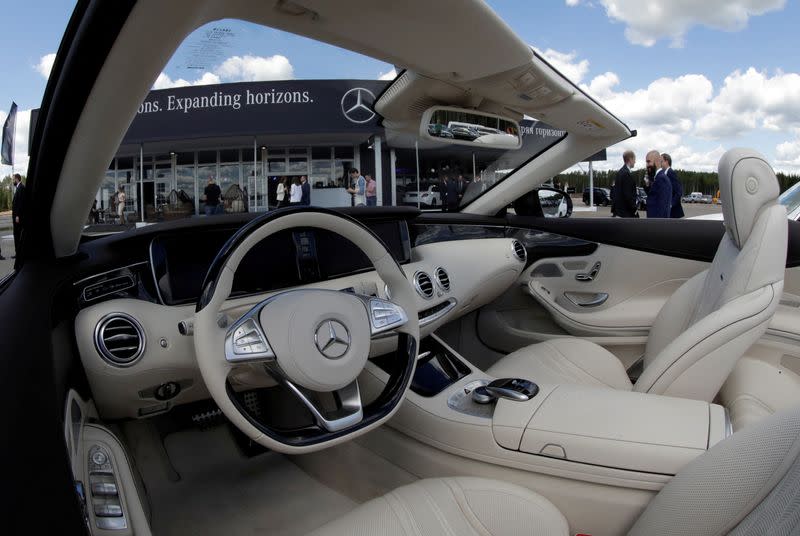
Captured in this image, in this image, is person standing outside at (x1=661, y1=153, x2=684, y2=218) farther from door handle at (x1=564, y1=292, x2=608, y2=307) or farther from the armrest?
the armrest

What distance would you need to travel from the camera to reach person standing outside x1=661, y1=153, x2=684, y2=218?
634 cm

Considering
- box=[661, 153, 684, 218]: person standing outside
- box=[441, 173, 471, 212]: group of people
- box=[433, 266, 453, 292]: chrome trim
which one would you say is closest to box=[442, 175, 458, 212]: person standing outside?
box=[441, 173, 471, 212]: group of people

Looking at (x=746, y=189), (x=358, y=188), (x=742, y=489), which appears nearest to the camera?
(x=742, y=489)

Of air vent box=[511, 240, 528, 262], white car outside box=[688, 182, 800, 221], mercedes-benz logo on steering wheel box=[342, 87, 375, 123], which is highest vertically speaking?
mercedes-benz logo on steering wheel box=[342, 87, 375, 123]

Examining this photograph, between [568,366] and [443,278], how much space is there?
2.12 ft

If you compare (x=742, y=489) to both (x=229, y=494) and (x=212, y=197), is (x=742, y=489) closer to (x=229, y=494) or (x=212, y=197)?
(x=229, y=494)

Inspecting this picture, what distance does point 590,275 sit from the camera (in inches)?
129

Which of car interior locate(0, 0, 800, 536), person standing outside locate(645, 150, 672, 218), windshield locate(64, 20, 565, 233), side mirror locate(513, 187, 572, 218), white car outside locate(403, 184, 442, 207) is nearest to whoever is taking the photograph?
car interior locate(0, 0, 800, 536)

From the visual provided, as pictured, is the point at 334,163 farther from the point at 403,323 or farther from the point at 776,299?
the point at 776,299

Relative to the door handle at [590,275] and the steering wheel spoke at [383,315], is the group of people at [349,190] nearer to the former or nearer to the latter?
the steering wheel spoke at [383,315]

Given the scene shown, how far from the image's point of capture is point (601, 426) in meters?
1.50

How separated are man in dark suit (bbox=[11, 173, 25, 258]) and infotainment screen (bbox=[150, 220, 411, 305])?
405mm

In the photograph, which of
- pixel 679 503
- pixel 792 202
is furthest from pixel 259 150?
pixel 792 202

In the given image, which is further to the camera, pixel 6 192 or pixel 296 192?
pixel 296 192
